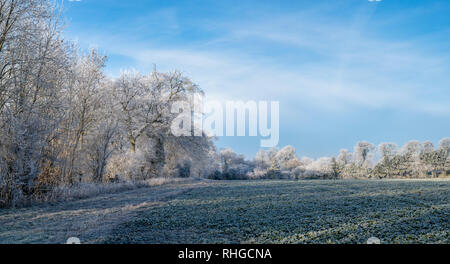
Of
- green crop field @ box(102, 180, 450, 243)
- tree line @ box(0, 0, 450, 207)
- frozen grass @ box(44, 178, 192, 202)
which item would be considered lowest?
frozen grass @ box(44, 178, 192, 202)

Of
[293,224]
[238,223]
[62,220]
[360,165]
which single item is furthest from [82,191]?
[360,165]

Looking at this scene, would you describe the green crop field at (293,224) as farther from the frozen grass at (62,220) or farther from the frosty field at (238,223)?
the frozen grass at (62,220)

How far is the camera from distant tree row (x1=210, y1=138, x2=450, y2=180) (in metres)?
21.9

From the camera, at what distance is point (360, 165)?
25.5m

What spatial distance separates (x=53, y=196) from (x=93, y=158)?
18.7 ft

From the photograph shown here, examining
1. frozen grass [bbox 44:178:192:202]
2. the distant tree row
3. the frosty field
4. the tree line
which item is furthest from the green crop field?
the distant tree row

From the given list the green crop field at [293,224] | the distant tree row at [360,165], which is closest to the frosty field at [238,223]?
the green crop field at [293,224]

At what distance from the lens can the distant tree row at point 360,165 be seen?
21.9m

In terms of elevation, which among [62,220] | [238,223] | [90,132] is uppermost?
[90,132]

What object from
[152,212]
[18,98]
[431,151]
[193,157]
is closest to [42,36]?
[18,98]

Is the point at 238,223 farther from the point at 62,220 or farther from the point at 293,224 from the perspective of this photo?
the point at 62,220

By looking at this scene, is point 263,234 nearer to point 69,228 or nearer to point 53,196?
point 69,228

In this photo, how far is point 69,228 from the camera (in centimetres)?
486

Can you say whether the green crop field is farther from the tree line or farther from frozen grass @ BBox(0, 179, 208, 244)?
the tree line
